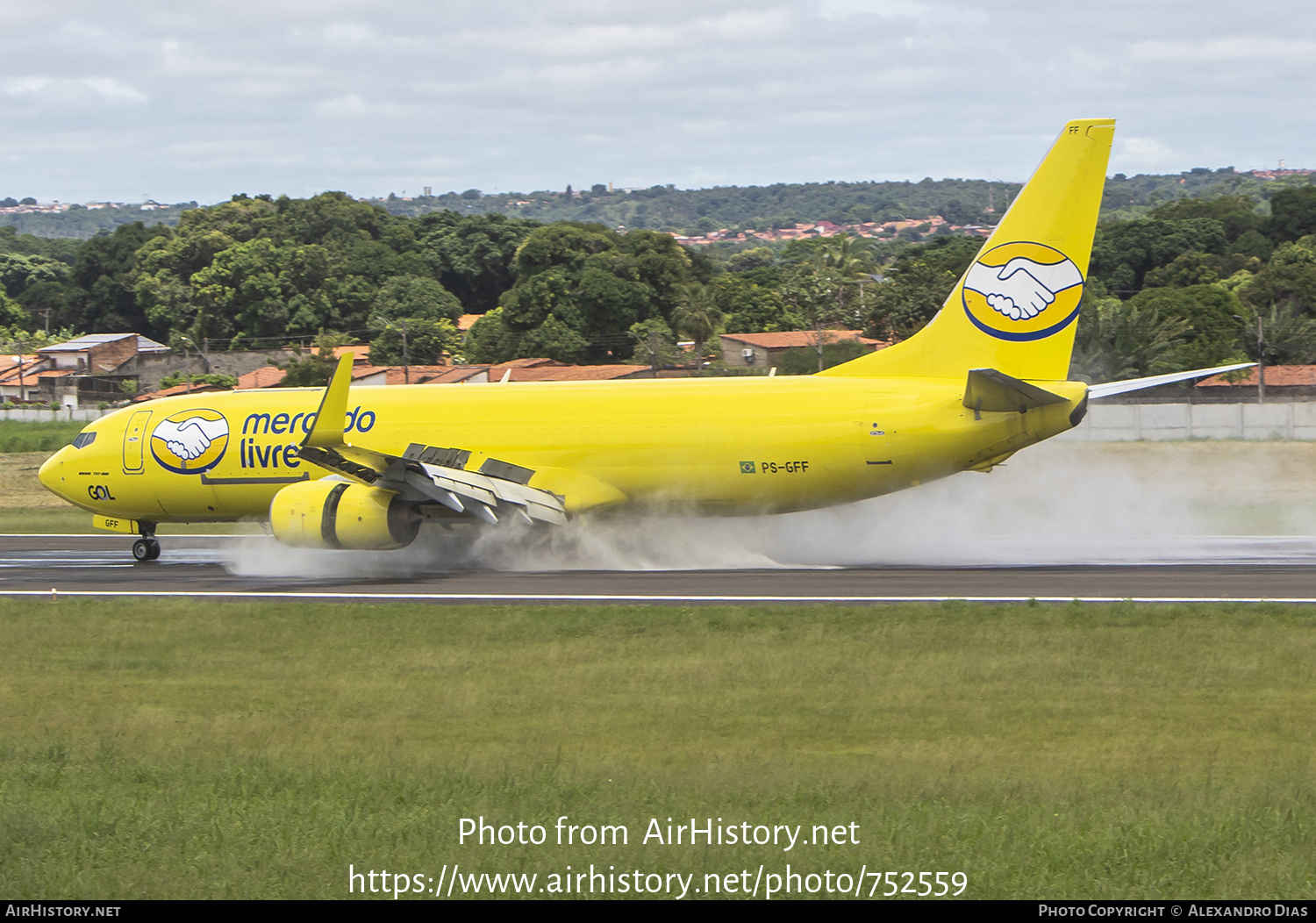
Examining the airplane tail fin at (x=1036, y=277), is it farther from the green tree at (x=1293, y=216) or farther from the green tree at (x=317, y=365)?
the green tree at (x=1293, y=216)

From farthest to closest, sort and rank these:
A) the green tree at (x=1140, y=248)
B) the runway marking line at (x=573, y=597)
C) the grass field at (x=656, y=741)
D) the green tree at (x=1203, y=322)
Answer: the green tree at (x=1140, y=248) → the green tree at (x=1203, y=322) → the runway marking line at (x=573, y=597) → the grass field at (x=656, y=741)

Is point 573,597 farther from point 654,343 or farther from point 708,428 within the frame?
point 654,343

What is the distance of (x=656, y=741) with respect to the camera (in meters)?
13.8

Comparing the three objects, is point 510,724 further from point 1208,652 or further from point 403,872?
point 1208,652

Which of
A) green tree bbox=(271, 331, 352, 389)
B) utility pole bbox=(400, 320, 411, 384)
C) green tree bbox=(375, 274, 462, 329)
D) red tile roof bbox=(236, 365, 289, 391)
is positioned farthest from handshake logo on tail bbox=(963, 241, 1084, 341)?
green tree bbox=(375, 274, 462, 329)

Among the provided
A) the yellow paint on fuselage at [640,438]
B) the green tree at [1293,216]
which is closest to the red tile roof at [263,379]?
the yellow paint on fuselage at [640,438]

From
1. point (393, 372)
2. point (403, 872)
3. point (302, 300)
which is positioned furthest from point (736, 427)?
point (302, 300)

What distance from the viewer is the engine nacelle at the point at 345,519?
26.2 m

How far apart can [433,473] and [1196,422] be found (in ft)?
156

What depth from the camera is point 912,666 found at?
17.0m

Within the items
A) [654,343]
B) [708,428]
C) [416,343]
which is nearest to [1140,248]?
[654,343]

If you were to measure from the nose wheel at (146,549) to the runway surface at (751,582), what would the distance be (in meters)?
0.41

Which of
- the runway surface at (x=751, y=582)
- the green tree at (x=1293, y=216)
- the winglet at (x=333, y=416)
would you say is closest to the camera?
the runway surface at (x=751, y=582)

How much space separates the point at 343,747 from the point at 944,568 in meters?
15.1
